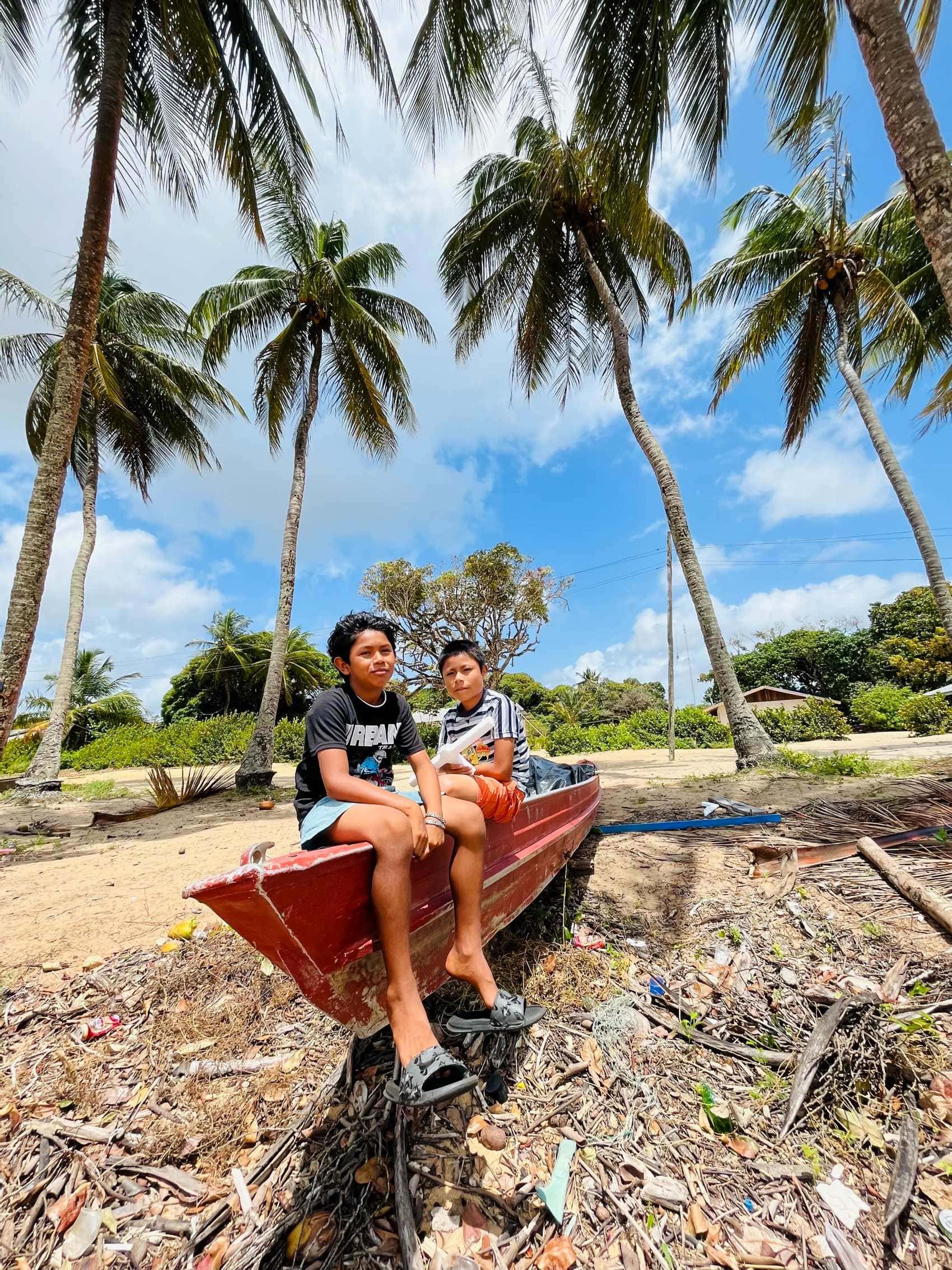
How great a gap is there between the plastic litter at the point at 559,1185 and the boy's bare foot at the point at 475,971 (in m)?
0.50

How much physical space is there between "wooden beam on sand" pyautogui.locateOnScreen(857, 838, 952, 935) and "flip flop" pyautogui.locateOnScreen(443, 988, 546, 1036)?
2.26 m

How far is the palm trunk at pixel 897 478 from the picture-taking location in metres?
7.62

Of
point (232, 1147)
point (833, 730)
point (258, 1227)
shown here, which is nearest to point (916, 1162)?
point (258, 1227)

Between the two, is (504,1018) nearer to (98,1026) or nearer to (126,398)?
(98,1026)

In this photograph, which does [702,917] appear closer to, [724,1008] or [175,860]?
[724,1008]

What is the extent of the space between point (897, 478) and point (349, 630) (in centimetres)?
1002

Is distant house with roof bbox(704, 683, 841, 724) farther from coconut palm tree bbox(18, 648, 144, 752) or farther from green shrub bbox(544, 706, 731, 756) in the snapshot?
coconut palm tree bbox(18, 648, 144, 752)

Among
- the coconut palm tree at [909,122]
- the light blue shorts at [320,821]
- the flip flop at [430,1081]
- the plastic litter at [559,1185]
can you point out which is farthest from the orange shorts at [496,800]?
the coconut palm tree at [909,122]

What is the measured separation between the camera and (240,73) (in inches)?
249

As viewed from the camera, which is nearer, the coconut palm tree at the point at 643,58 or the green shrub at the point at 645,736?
the coconut palm tree at the point at 643,58

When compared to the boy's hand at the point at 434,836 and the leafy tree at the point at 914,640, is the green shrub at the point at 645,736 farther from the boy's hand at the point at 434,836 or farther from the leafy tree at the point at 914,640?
the boy's hand at the point at 434,836

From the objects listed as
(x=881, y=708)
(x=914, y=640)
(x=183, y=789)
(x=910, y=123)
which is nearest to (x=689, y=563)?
(x=910, y=123)

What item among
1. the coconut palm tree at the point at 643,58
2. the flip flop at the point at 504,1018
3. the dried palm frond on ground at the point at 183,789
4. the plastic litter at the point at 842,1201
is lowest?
the plastic litter at the point at 842,1201

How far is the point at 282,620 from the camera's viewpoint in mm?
9852
